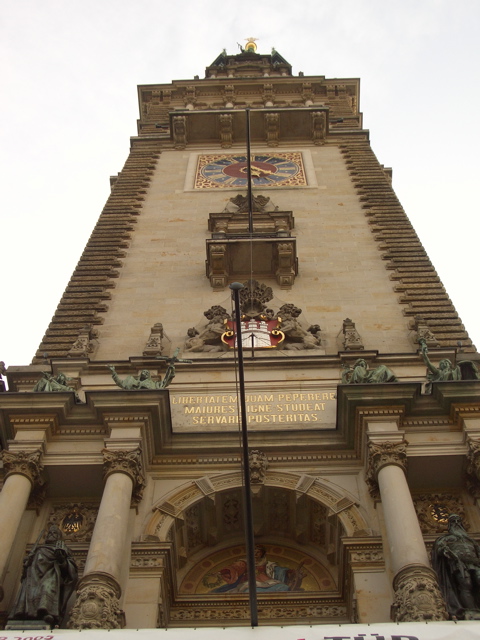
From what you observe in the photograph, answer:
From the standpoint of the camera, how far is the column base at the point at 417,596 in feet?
35.0

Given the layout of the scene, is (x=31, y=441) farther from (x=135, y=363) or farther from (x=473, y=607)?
(x=473, y=607)

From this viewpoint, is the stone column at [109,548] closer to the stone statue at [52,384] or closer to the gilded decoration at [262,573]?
the gilded decoration at [262,573]

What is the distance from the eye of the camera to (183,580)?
1428 centimetres

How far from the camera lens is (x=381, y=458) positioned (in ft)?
45.2

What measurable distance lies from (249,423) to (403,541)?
474 cm

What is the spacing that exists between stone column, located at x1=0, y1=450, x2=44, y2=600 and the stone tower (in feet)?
0.13

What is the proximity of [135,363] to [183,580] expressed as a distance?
17.2 ft

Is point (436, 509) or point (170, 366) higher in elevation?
point (170, 366)

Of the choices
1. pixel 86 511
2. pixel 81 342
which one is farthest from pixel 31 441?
pixel 81 342

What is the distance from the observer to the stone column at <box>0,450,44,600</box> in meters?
12.5

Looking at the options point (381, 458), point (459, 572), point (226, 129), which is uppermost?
point (226, 129)

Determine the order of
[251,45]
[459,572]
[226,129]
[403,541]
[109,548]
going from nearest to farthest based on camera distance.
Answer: [459,572]
[403,541]
[109,548]
[226,129]
[251,45]

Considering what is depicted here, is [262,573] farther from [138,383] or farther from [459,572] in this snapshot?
[138,383]

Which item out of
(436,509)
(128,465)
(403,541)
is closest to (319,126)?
(436,509)
